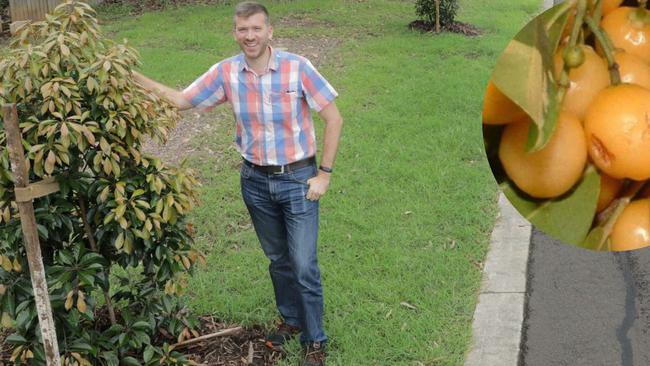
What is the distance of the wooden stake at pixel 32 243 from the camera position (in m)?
2.60

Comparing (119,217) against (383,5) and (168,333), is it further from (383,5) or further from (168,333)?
(383,5)

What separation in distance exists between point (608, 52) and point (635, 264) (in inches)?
193

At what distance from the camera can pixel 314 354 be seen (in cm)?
365

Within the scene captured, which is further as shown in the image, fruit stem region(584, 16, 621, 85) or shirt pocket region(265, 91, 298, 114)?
shirt pocket region(265, 91, 298, 114)

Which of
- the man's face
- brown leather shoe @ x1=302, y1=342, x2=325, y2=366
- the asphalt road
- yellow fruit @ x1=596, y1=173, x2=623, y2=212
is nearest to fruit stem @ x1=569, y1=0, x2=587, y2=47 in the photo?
yellow fruit @ x1=596, y1=173, x2=623, y2=212

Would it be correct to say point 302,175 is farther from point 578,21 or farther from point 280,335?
point 578,21

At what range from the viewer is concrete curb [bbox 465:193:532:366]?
3.89 m

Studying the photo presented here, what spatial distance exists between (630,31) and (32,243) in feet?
8.54

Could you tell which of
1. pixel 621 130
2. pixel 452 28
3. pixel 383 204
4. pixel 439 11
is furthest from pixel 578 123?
pixel 452 28

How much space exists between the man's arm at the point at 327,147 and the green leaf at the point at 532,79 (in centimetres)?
290

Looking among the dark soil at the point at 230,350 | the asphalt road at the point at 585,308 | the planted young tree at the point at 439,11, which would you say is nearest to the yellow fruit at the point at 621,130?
the dark soil at the point at 230,350

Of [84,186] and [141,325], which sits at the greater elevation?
[84,186]

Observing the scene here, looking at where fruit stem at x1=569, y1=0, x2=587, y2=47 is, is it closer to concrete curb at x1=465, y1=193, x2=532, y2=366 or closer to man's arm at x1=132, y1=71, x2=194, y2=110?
man's arm at x1=132, y1=71, x2=194, y2=110

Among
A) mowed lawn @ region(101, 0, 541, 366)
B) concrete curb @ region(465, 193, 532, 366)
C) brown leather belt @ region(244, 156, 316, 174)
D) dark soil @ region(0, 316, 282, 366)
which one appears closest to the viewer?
brown leather belt @ region(244, 156, 316, 174)
